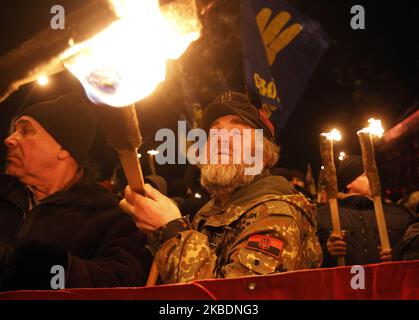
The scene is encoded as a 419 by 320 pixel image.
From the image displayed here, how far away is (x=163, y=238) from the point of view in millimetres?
1883

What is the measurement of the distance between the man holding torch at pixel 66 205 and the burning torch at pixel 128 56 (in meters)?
0.61

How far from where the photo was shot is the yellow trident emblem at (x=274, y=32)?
5371mm

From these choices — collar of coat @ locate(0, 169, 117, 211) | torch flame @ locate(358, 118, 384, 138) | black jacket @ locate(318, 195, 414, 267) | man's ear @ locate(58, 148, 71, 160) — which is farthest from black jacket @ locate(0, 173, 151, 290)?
torch flame @ locate(358, 118, 384, 138)

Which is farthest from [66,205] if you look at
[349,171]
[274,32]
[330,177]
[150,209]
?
[274,32]

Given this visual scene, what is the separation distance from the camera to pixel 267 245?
1.77 m

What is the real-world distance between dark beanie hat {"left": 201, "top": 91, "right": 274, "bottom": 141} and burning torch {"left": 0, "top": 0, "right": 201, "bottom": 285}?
2.96 ft

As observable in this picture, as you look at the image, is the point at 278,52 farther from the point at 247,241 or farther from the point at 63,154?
the point at 247,241

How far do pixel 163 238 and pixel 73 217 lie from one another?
2.78 ft

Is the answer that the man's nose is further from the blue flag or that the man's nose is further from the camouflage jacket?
the blue flag

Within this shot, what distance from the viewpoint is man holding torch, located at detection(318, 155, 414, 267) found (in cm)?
379

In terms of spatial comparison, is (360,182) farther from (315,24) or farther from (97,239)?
(97,239)

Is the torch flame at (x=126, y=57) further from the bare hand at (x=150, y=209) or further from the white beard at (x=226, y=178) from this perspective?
the white beard at (x=226, y=178)

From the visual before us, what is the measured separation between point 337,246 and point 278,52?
323cm

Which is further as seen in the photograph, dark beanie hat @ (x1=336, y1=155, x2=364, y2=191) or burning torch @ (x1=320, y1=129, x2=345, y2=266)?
dark beanie hat @ (x1=336, y1=155, x2=364, y2=191)
